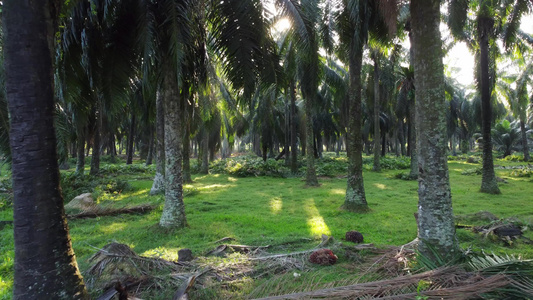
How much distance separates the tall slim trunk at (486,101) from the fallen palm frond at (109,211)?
12.6 m

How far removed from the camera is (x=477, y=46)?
13172 millimetres

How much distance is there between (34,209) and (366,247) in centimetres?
434

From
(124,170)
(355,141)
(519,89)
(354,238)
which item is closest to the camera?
(354,238)

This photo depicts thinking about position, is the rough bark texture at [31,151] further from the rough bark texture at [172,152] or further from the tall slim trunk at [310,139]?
the tall slim trunk at [310,139]

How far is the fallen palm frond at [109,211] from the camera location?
28.5 feet

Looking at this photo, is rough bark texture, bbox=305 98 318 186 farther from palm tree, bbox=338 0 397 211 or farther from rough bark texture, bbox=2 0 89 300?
rough bark texture, bbox=2 0 89 300

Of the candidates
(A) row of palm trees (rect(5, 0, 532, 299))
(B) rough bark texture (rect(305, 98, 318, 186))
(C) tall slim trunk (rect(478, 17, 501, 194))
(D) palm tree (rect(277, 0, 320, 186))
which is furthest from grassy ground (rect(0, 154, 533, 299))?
(D) palm tree (rect(277, 0, 320, 186))

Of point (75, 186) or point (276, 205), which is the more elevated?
point (75, 186)

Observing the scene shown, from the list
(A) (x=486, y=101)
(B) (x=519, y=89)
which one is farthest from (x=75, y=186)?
(B) (x=519, y=89)

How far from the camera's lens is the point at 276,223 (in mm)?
7980

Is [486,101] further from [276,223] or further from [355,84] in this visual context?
[276,223]

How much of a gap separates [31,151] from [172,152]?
465 centimetres

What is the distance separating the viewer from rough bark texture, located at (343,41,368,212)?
9273 mm

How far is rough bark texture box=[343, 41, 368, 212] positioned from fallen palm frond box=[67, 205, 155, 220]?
610cm
